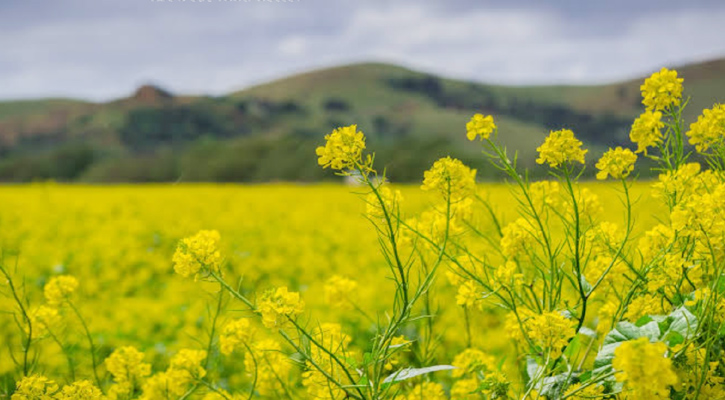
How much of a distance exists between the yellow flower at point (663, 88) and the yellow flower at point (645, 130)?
0.11m

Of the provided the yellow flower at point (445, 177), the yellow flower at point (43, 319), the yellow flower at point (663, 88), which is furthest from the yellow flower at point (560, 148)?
the yellow flower at point (43, 319)

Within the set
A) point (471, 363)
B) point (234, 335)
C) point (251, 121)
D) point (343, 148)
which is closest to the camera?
point (343, 148)

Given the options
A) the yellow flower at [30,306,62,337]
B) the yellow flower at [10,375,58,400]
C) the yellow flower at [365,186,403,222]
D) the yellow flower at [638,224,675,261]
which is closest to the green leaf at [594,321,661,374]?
the yellow flower at [638,224,675,261]

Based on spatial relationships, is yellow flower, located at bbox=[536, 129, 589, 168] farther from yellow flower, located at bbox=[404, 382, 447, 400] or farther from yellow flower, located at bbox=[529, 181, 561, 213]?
yellow flower, located at bbox=[404, 382, 447, 400]

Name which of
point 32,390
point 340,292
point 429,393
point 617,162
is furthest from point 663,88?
point 32,390

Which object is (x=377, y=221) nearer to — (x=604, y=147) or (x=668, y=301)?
(x=604, y=147)

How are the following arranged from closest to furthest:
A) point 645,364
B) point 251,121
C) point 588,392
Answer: point 645,364 → point 588,392 → point 251,121

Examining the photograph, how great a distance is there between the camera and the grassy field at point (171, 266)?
4016 millimetres

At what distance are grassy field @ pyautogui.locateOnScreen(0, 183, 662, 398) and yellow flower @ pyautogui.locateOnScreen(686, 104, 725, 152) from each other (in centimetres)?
72

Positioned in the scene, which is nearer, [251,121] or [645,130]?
[645,130]

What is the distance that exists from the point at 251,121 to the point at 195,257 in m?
99.4

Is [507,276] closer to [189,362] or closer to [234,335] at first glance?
[234,335]

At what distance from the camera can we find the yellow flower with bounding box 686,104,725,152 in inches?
70.9

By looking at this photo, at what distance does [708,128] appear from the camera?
181cm
